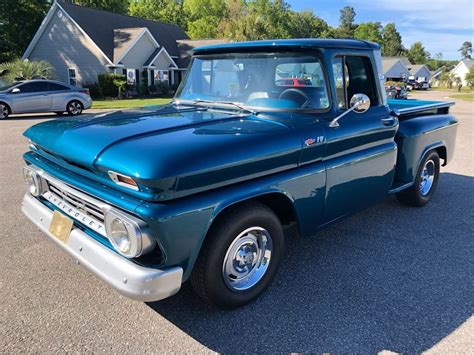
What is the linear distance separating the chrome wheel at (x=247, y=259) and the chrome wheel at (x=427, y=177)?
3.26 m

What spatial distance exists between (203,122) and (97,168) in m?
0.96

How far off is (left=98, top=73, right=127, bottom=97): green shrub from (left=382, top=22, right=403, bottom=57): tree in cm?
11533

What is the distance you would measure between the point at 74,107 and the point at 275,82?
1418 cm

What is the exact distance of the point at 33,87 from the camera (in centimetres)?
1513

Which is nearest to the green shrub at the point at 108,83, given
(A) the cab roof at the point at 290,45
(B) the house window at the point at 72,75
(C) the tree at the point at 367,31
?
(B) the house window at the point at 72,75

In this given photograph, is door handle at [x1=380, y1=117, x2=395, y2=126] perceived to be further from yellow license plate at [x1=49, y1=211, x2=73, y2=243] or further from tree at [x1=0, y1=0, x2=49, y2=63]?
tree at [x1=0, y1=0, x2=49, y2=63]

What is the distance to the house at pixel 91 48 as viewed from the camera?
29.8 m

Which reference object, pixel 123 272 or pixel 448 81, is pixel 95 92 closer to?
pixel 123 272

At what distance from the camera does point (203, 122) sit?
3252mm

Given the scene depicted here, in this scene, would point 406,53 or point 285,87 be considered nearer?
point 285,87

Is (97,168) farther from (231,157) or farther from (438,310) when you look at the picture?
(438,310)

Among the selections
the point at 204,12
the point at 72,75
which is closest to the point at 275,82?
the point at 72,75

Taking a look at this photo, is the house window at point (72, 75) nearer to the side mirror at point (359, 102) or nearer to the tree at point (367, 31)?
the side mirror at point (359, 102)

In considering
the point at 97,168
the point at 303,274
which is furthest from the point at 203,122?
the point at 303,274
